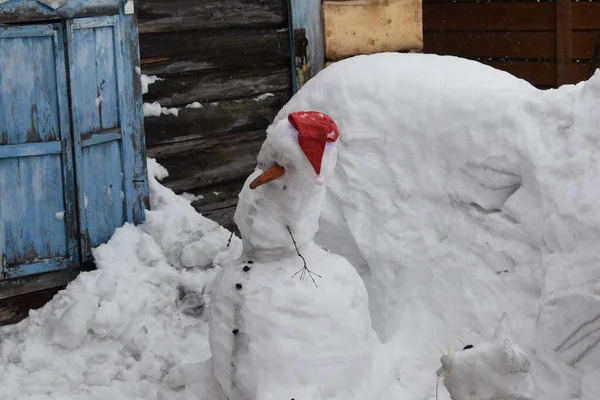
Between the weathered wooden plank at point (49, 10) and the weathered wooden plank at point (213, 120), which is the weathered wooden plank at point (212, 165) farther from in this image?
the weathered wooden plank at point (49, 10)

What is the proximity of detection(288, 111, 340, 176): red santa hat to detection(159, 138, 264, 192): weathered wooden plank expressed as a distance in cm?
229

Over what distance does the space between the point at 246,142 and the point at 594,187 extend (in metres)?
2.63

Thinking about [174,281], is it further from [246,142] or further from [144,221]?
[246,142]

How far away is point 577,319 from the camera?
4.20 metres

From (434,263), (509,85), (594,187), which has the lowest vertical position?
(434,263)

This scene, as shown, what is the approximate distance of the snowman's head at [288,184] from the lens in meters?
3.74

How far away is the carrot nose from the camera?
12.2ft

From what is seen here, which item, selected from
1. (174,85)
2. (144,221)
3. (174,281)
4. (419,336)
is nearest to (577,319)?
(419,336)

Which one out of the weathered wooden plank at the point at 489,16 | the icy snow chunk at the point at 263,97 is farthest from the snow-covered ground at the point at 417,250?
the weathered wooden plank at the point at 489,16

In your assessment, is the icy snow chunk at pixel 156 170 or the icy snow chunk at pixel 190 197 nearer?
the icy snow chunk at pixel 156 170

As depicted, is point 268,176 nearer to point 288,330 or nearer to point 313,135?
point 313,135

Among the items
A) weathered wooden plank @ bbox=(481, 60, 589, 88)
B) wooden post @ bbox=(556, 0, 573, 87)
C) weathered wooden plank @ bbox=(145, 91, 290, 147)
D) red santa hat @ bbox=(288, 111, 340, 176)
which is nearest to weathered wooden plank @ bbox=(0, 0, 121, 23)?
weathered wooden plank @ bbox=(145, 91, 290, 147)

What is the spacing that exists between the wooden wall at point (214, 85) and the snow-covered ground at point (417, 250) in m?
0.72

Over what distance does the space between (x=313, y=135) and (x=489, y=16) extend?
627 centimetres
